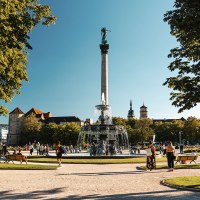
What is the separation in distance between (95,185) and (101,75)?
4439 centimetres

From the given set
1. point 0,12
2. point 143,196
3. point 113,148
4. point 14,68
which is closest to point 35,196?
point 143,196

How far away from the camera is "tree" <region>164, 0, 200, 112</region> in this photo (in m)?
13.7

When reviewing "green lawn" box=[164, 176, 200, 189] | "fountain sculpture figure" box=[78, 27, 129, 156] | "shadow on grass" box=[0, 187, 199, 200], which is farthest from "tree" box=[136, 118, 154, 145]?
"shadow on grass" box=[0, 187, 199, 200]

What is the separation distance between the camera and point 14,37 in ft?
62.8

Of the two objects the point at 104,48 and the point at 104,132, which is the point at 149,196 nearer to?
the point at 104,132

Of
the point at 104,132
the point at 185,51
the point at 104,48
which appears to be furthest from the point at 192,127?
the point at 185,51

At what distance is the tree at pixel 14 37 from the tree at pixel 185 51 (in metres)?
8.48

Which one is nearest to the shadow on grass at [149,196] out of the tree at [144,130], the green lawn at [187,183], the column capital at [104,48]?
the green lawn at [187,183]

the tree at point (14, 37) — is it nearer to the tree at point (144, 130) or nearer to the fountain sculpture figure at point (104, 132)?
the fountain sculpture figure at point (104, 132)

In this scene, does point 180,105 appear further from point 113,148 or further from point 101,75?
point 101,75

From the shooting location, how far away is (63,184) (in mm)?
15297

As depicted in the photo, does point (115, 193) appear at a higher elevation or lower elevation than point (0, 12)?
lower

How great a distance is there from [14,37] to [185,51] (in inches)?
Result: 386

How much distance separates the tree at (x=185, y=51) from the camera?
13.7 m
